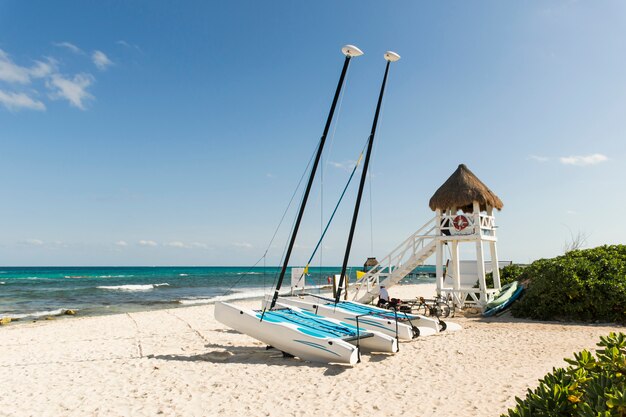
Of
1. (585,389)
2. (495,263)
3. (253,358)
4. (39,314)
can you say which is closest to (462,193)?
(495,263)

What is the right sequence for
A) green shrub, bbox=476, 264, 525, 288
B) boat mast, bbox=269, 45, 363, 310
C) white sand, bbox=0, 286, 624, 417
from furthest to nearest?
green shrub, bbox=476, 264, 525, 288 → boat mast, bbox=269, 45, 363, 310 → white sand, bbox=0, 286, 624, 417

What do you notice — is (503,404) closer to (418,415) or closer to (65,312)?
(418,415)

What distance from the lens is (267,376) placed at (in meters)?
9.00

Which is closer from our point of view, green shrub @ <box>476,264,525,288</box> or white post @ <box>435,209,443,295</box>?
white post @ <box>435,209,443,295</box>

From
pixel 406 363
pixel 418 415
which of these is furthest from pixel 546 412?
pixel 406 363

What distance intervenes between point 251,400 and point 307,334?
2713 millimetres

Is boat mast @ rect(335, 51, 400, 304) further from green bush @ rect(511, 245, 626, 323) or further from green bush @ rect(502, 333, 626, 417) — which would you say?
green bush @ rect(502, 333, 626, 417)

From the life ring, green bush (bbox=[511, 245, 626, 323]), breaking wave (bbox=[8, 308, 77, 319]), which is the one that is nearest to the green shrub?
green bush (bbox=[511, 245, 626, 323])

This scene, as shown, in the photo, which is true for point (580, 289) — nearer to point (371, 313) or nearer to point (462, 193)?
point (462, 193)

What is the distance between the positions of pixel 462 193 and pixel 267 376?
13.0m

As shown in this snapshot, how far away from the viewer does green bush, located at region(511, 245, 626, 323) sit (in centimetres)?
1519

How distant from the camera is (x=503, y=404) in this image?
23.0 feet

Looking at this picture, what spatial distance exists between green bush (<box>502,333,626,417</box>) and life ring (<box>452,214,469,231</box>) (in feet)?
49.6

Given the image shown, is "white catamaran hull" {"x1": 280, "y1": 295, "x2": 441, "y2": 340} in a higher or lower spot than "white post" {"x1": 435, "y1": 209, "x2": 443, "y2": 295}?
lower
